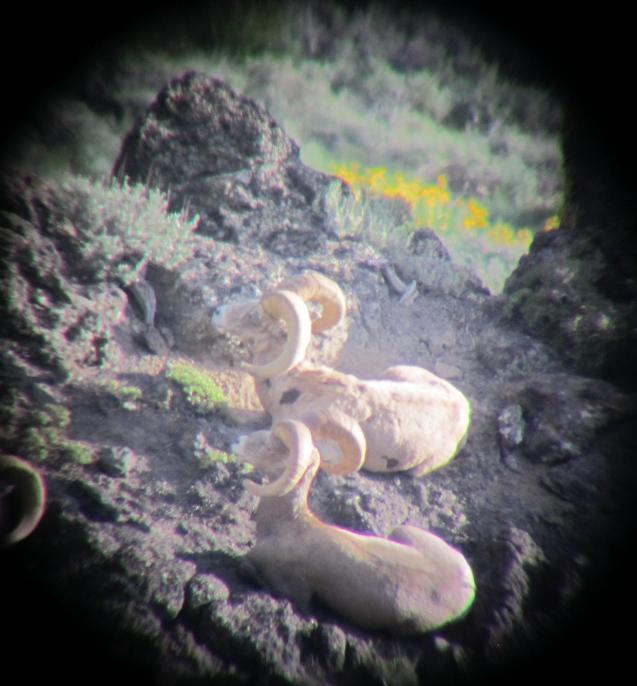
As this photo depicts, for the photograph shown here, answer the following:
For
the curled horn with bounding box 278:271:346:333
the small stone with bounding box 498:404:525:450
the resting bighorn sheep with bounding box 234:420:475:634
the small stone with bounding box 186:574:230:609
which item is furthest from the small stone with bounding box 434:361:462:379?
the small stone with bounding box 186:574:230:609

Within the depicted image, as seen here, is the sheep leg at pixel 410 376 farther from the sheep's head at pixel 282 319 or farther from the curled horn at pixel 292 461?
the curled horn at pixel 292 461

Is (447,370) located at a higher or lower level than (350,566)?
higher

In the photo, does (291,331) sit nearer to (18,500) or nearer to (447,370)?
(18,500)

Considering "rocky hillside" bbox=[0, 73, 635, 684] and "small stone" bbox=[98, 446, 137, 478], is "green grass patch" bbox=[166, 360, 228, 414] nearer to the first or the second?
"rocky hillside" bbox=[0, 73, 635, 684]

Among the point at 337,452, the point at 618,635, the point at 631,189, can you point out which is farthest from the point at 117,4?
the point at 618,635

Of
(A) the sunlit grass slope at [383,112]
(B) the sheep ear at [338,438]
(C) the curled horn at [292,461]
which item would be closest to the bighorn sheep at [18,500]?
(C) the curled horn at [292,461]

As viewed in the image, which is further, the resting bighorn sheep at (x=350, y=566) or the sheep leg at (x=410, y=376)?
the sheep leg at (x=410, y=376)

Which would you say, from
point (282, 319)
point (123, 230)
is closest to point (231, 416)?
point (282, 319)

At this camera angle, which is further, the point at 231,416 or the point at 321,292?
the point at 231,416
